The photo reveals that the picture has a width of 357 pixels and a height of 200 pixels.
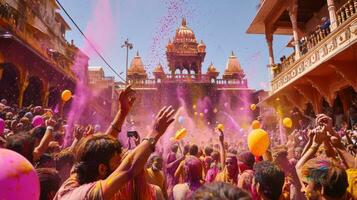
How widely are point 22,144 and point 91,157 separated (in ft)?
4.53

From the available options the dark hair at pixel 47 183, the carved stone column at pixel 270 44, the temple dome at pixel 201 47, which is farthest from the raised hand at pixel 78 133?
the temple dome at pixel 201 47

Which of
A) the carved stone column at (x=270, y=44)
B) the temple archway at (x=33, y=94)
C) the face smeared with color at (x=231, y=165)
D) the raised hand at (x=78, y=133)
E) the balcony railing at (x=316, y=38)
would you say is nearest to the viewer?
the face smeared with color at (x=231, y=165)

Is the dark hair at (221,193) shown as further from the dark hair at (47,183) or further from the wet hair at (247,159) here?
the wet hair at (247,159)

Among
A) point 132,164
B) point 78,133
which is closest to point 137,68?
point 78,133

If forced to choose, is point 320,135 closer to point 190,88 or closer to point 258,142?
point 258,142

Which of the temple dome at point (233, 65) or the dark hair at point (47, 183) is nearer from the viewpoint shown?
the dark hair at point (47, 183)

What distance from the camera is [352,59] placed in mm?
8711

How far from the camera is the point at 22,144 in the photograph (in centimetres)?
275

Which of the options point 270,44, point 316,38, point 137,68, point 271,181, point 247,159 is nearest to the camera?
point 271,181

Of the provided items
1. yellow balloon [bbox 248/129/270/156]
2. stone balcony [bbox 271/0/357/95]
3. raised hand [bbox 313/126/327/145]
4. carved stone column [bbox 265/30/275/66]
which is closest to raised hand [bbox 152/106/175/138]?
raised hand [bbox 313/126/327/145]

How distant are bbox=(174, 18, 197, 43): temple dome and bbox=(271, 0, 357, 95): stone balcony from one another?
744 inches

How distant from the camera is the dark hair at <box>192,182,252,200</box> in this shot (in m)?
1.34

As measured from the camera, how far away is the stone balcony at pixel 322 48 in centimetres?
785

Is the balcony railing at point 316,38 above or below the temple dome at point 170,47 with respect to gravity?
below
